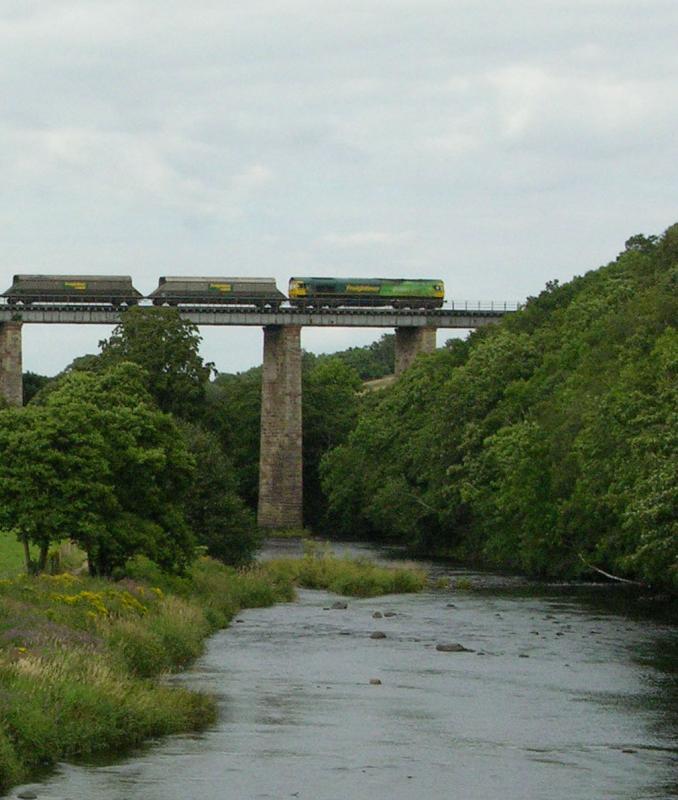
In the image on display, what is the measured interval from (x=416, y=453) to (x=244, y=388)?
37857 millimetres

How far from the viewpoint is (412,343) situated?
131875mm

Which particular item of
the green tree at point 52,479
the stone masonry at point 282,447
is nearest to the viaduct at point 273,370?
the stone masonry at point 282,447

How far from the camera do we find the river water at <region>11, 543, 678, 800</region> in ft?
102

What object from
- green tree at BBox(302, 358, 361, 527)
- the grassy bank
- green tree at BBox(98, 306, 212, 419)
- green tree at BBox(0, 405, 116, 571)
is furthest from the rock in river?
green tree at BBox(302, 358, 361, 527)

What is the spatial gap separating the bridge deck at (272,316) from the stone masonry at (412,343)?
0.77 meters

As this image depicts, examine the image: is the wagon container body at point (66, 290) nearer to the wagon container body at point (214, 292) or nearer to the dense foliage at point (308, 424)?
the wagon container body at point (214, 292)

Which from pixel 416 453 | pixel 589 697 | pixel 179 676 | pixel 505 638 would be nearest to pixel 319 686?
pixel 179 676

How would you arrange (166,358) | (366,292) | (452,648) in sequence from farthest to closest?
(366,292) < (166,358) < (452,648)

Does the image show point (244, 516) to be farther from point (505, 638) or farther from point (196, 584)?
point (505, 638)

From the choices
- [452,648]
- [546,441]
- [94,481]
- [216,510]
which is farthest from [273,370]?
[452,648]

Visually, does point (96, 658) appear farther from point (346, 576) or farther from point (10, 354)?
point (10, 354)

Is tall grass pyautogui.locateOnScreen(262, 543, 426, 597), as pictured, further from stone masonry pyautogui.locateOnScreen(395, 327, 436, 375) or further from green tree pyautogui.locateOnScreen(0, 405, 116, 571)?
stone masonry pyautogui.locateOnScreen(395, 327, 436, 375)

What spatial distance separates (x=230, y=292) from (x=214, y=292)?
4.19 feet

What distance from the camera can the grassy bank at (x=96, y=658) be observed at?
32.0 metres
